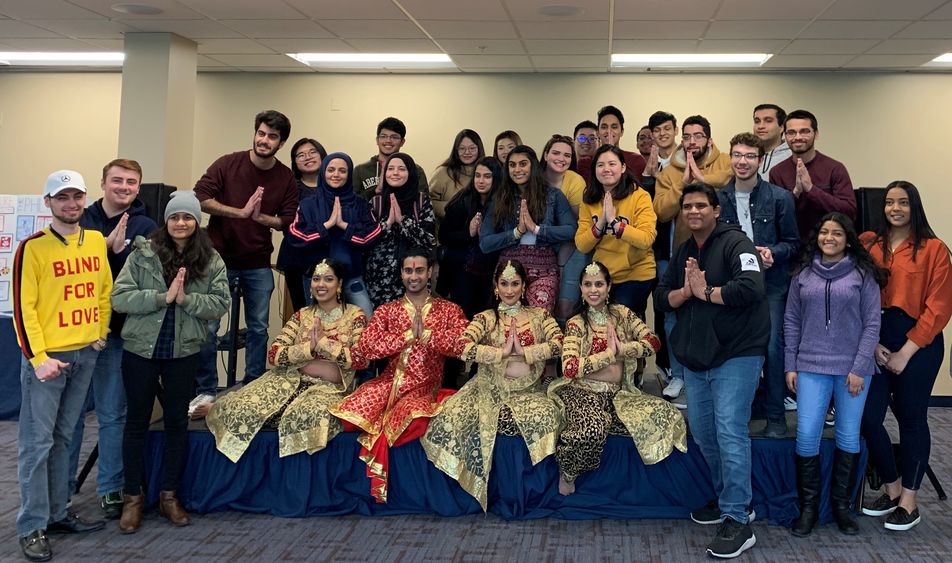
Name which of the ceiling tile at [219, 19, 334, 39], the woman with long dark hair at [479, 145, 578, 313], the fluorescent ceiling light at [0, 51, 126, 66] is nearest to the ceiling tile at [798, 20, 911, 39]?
the woman with long dark hair at [479, 145, 578, 313]

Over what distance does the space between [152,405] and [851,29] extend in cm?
526

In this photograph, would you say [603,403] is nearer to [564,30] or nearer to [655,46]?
[564,30]

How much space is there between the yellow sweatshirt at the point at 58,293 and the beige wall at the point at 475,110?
185 inches

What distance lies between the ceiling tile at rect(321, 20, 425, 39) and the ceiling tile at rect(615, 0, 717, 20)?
1.54 metres

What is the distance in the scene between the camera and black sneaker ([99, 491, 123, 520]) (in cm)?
364

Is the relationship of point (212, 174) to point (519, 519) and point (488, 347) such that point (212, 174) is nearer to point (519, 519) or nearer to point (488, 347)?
point (488, 347)

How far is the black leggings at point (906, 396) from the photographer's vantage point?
11.5 ft

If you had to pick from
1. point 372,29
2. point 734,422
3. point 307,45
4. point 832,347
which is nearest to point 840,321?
point 832,347

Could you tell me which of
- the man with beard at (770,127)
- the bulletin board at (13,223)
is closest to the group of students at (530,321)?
the man with beard at (770,127)

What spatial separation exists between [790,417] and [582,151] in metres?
2.02

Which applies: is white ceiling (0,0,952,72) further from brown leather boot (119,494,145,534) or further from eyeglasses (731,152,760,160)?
brown leather boot (119,494,145,534)

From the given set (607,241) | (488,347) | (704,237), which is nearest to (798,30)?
(607,241)

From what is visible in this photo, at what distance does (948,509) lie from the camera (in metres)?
3.84

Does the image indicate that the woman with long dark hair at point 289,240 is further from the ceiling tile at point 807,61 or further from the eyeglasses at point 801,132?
the ceiling tile at point 807,61
